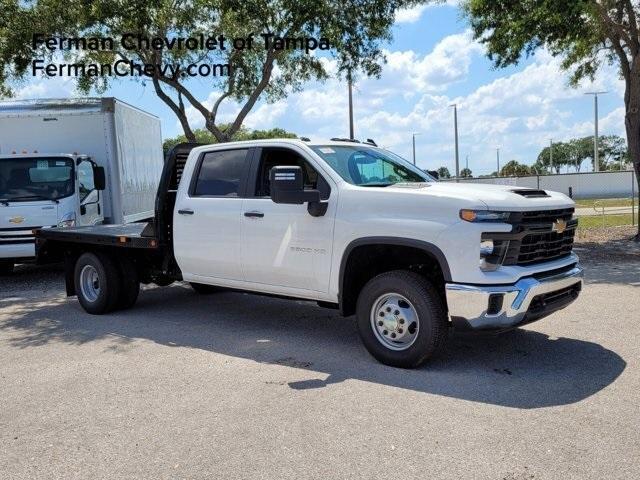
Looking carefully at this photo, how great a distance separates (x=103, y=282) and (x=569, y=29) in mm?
10115

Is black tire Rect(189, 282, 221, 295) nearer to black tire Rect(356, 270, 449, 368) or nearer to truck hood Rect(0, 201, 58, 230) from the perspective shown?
truck hood Rect(0, 201, 58, 230)

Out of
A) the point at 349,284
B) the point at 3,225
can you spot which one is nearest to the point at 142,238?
the point at 349,284

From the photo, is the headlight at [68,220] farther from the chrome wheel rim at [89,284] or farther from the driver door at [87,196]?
the chrome wheel rim at [89,284]

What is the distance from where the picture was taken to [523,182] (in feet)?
121

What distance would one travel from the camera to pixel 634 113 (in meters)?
14.4

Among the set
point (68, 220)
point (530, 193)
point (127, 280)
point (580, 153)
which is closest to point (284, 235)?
point (530, 193)

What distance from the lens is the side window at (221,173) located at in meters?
6.67

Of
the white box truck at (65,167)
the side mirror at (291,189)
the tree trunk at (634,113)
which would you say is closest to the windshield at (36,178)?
the white box truck at (65,167)

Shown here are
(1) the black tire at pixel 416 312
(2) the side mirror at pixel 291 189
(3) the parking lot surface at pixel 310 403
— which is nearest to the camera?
(3) the parking lot surface at pixel 310 403

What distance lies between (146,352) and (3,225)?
583 centimetres

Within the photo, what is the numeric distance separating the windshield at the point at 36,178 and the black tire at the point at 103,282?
3510 millimetres

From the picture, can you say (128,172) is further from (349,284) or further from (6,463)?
(6,463)

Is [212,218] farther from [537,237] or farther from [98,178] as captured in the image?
[98,178]

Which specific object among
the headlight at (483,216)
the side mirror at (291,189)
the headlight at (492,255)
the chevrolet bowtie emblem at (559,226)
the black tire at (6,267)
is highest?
the side mirror at (291,189)
